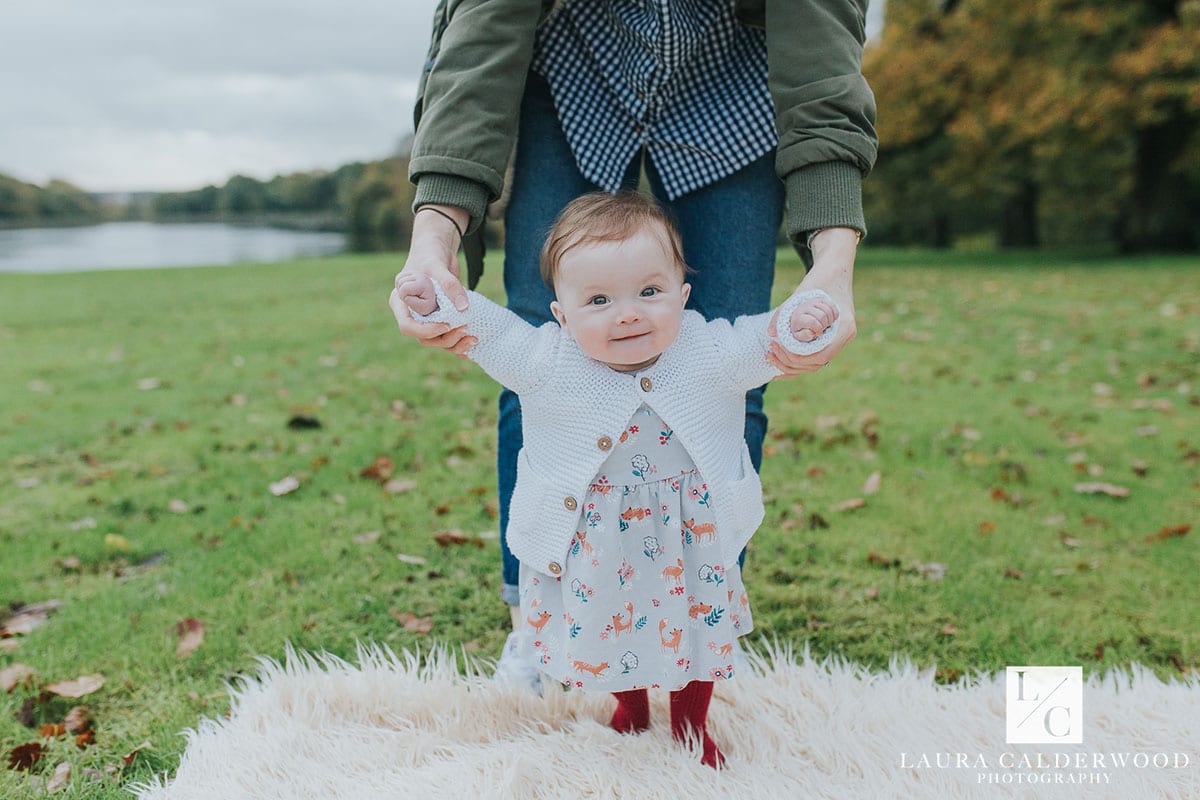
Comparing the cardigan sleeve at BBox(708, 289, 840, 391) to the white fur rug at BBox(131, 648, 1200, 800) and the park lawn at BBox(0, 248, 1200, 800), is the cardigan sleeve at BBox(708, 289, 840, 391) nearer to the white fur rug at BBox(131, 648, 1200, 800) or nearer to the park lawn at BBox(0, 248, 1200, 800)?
the white fur rug at BBox(131, 648, 1200, 800)

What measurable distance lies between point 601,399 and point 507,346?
8.2 inches

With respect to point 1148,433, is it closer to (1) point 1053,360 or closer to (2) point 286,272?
(1) point 1053,360

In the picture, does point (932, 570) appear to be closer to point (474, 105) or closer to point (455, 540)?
point (455, 540)

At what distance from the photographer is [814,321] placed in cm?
163

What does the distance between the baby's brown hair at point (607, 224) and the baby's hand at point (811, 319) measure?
0.88ft

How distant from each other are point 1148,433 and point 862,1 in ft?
11.4

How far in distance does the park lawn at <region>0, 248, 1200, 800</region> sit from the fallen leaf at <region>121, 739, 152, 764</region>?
24 millimetres

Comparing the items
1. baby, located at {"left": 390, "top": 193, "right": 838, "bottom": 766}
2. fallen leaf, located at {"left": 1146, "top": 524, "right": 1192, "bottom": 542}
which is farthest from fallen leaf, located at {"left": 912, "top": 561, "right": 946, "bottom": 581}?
baby, located at {"left": 390, "top": 193, "right": 838, "bottom": 766}

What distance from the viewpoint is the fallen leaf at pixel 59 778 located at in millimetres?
1938

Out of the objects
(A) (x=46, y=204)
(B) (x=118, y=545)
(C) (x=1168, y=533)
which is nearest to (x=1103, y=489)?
(C) (x=1168, y=533)

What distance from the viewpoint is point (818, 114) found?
1848 mm

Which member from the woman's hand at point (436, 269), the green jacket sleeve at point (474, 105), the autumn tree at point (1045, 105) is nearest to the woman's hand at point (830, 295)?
the woman's hand at point (436, 269)

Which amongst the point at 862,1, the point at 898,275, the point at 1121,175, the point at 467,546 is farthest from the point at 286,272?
the point at 1121,175

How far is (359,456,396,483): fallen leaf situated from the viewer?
4031 millimetres
